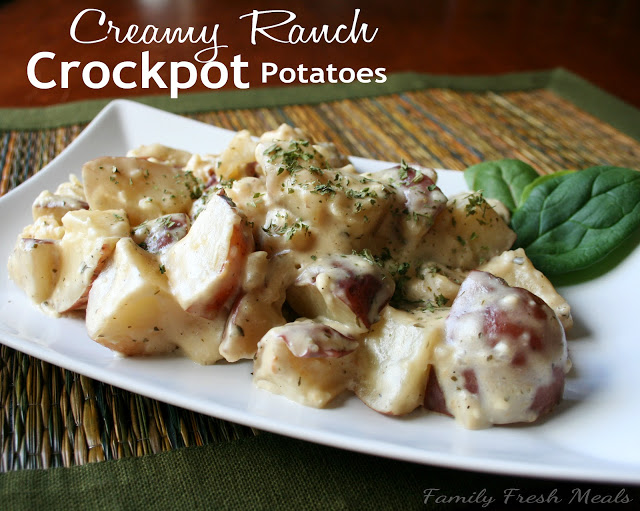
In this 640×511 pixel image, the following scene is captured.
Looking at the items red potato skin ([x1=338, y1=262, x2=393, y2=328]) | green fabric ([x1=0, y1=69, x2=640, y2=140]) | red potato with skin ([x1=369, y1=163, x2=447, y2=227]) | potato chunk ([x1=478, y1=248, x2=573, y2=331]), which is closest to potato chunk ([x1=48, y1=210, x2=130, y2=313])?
red potato skin ([x1=338, y1=262, x2=393, y2=328])

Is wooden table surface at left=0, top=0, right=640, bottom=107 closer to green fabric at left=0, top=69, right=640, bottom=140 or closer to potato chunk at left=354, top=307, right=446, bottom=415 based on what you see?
green fabric at left=0, top=69, right=640, bottom=140

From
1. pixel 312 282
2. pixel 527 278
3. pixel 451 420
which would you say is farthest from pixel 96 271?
pixel 527 278

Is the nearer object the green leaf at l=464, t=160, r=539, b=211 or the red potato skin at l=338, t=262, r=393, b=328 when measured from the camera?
the red potato skin at l=338, t=262, r=393, b=328

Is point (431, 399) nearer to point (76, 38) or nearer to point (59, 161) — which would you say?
point (59, 161)

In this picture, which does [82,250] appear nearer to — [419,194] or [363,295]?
[363,295]

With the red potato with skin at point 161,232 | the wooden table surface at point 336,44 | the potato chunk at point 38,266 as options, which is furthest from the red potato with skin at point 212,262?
the wooden table surface at point 336,44

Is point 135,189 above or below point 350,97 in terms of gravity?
above

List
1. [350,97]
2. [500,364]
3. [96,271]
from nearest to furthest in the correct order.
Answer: [500,364] < [96,271] < [350,97]
